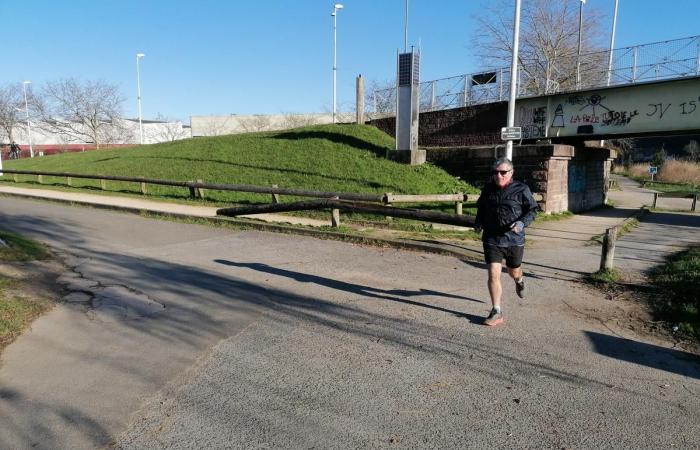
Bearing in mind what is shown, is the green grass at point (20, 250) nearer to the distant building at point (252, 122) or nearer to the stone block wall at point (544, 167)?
the stone block wall at point (544, 167)

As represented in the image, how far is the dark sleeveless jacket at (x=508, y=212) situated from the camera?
5.16 metres

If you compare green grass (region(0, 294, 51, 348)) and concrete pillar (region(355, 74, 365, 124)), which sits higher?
concrete pillar (region(355, 74, 365, 124))

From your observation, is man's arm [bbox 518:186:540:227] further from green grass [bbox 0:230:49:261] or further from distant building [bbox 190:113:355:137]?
distant building [bbox 190:113:355:137]

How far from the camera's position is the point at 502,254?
17.3ft

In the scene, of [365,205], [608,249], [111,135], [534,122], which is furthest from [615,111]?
[111,135]

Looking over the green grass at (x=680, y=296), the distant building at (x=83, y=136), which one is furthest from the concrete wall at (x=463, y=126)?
the distant building at (x=83, y=136)

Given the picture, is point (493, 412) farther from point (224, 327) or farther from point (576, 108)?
point (576, 108)

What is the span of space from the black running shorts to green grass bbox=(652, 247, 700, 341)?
1.74m

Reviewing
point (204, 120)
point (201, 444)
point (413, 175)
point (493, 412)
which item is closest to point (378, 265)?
point (493, 412)

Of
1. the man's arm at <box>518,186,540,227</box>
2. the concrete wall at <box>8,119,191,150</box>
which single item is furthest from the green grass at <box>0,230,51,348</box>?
the concrete wall at <box>8,119,191,150</box>

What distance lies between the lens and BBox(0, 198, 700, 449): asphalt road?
10.6ft

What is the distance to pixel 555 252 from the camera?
941 cm

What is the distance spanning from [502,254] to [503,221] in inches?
14.4

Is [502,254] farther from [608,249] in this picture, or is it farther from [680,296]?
[608,249]
